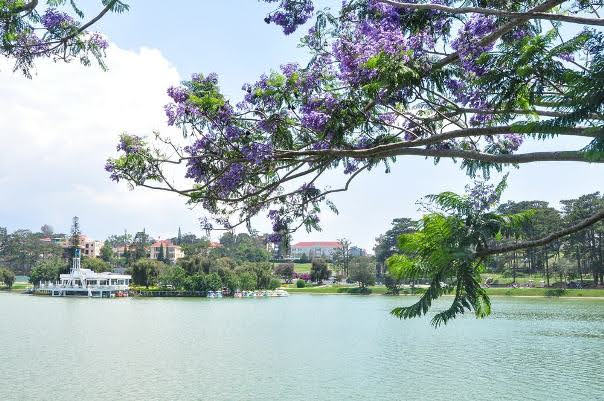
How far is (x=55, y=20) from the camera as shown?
7.13m

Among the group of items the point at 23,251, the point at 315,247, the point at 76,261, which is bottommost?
the point at 76,261

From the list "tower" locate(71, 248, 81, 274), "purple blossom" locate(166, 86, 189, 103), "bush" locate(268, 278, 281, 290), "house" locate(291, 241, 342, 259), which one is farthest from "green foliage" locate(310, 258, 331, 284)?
"purple blossom" locate(166, 86, 189, 103)

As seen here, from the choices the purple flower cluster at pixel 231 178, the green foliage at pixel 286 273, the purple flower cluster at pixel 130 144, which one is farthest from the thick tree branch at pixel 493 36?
the green foliage at pixel 286 273

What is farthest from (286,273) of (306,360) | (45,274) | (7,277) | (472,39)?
(472,39)

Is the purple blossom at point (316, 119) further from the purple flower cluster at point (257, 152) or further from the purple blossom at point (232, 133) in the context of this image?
the purple blossom at point (232, 133)

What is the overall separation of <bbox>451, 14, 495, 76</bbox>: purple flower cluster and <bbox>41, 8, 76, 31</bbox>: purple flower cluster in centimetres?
459

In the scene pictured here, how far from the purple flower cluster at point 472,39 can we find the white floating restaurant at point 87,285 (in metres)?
86.0

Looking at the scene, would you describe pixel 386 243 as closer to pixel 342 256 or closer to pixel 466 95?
pixel 342 256

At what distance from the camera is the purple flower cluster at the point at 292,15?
7.42 meters

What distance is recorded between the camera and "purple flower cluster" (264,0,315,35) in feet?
24.3

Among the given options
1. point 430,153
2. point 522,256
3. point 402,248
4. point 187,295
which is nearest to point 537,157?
point 430,153

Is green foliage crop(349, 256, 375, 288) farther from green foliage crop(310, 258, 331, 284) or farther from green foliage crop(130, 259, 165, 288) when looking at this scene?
green foliage crop(130, 259, 165, 288)

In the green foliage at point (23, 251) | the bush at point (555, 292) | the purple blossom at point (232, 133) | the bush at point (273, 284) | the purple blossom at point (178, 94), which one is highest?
the green foliage at point (23, 251)

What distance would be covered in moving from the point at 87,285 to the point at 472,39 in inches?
3651
